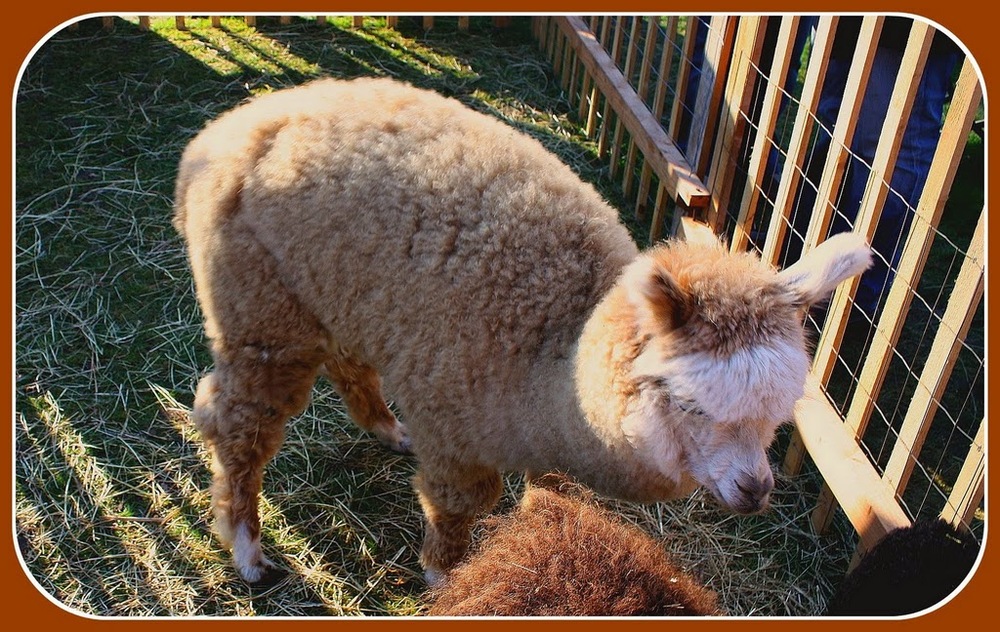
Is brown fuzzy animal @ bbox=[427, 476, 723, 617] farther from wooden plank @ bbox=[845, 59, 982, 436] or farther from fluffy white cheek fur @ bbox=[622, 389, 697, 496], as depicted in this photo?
wooden plank @ bbox=[845, 59, 982, 436]

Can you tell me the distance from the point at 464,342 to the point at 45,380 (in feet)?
8.97

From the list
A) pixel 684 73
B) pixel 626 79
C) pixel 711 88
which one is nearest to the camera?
pixel 711 88

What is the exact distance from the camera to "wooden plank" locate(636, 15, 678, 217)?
537cm

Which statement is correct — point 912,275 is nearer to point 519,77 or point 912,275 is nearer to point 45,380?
point 45,380

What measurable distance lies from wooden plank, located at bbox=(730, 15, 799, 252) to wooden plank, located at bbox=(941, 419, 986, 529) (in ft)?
5.22

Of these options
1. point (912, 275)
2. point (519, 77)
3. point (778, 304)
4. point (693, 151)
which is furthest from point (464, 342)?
point (519, 77)

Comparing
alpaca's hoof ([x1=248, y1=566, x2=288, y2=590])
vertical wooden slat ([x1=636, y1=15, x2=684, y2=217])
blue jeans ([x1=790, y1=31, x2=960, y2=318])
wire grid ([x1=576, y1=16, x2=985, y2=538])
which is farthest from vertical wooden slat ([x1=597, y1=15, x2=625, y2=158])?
alpaca's hoof ([x1=248, y1=566, x2=288, y2=590])

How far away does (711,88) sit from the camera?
183 inches

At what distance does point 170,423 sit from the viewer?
173 inches

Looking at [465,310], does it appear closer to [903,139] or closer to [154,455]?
[154,455]

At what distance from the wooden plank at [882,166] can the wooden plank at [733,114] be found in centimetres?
86

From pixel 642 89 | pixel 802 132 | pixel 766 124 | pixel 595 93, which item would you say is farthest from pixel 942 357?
pixel 595 93

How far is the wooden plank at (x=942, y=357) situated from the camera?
9.42 ft

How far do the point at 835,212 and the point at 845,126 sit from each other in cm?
67
